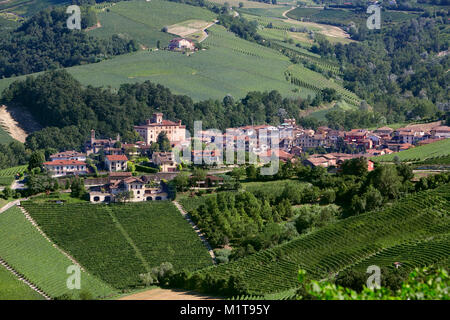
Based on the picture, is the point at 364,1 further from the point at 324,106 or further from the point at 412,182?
the point at 412,182

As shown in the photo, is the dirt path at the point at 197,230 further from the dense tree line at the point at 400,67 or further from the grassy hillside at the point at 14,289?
the dense tree line at the point at 400,67

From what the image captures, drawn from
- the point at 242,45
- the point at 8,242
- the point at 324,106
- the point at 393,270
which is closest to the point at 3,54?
the point at 242,45

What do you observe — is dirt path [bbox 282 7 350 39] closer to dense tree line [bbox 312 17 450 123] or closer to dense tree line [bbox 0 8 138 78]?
dense tree line [bbox 312 17 450 123]

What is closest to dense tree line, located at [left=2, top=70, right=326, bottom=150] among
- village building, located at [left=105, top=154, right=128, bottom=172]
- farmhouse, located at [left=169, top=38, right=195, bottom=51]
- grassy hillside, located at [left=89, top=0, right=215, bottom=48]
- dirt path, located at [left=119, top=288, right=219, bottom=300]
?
village building, located at [left=105, top=154, right=128, bottom=172]

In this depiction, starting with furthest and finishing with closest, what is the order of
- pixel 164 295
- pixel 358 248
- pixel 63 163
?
pixel 63 163, pixel 358 248, pixel 164 295

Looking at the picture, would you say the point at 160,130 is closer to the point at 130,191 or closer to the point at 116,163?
the point at 116,163

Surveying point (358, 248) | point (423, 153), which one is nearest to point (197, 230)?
point (358, 248)
